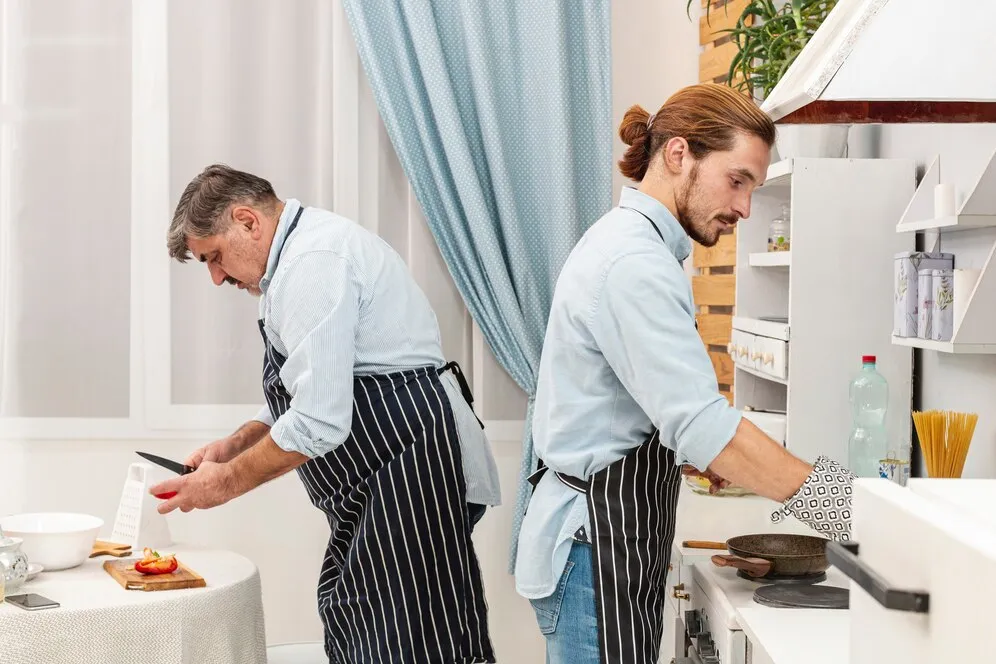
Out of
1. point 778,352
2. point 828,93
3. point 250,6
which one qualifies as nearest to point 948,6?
point 828,93

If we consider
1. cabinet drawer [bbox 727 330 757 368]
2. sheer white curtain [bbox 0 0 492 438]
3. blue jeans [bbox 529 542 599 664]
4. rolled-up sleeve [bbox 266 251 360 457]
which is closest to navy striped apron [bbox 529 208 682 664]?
blue jeans [bbox 529 542 599 664]

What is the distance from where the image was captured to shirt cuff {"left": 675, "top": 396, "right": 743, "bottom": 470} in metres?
1.44

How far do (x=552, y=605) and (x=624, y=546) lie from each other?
0.15 meters

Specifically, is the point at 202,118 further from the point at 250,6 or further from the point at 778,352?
the point at 778,352

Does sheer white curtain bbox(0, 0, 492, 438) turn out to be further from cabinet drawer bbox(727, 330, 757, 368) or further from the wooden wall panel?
cabinet drawer bbox(727, 330, 757, 368)

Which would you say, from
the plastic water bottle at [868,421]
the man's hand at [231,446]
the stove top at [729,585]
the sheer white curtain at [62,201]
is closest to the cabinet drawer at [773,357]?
the plastic water bottle at [868,421]

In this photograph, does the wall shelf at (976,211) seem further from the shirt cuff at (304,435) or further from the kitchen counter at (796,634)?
the shirt cuff at (304,435)

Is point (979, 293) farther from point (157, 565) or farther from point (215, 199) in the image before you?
point (157, 565)

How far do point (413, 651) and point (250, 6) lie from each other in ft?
7.23

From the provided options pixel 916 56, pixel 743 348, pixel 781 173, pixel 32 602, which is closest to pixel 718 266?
pixel 743 348

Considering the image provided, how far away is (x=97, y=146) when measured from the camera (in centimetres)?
336

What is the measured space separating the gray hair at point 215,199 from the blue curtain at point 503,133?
107 cm

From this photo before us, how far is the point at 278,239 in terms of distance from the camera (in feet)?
7.26

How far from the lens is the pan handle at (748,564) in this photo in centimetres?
176
